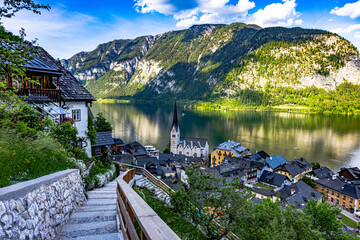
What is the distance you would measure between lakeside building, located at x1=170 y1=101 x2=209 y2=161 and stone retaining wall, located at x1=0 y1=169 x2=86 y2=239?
4654 centimetres

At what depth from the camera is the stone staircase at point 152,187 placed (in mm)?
11355

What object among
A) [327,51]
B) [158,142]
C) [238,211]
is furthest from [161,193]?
[327,51]

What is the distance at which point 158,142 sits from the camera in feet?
203

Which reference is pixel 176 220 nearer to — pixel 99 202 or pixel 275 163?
pixel 99 202

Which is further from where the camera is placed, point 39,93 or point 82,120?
point 82,120

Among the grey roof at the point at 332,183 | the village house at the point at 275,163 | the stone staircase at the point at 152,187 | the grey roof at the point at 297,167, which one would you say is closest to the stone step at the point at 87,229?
the stone staircase at the point at 152,187

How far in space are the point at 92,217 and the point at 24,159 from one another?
5.81 ft

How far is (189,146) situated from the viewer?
51.2m

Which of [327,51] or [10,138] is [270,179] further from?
[327,51]

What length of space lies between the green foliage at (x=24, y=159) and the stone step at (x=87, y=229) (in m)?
1.17

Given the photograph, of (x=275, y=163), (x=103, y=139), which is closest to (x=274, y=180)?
(x=275, y=163)

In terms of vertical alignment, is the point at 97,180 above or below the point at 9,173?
below

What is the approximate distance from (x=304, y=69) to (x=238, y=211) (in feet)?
692

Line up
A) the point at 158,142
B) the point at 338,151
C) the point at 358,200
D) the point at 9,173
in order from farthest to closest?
1. the point at 158,142
2. the point at 338,151
3. the point at 358,200
4. the point at 9,173
